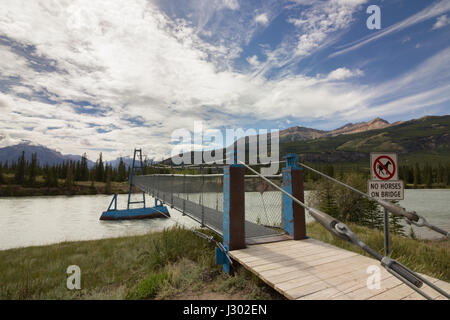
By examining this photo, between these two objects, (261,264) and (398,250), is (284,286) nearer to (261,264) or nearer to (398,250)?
(261,264)

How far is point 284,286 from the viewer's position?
265cm

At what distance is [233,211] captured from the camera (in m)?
4.05

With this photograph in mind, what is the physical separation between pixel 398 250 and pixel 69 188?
192 feet

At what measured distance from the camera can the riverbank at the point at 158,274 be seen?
3.55 metres

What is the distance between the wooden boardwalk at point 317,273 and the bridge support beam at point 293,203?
35cm

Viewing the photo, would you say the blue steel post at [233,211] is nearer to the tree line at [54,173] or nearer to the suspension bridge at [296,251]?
the suspension bridge at [296,251]

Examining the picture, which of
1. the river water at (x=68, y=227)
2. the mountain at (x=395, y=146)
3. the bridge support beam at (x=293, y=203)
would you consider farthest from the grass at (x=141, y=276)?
the mountain at (x=395, y=146)

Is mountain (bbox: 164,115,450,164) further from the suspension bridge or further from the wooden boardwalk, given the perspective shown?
the wooden boardwalk

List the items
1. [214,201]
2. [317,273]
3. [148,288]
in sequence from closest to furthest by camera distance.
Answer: [317,273], [148,288], [214,201]

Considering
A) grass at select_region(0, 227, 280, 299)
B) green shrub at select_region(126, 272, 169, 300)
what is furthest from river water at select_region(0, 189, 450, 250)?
green shrub at select_region(126, 272, 169, 300)

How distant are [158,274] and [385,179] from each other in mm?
4626

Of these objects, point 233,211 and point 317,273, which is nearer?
point 317,273

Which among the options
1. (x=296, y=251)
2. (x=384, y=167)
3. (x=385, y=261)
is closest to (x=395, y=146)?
(x=384, y=167)

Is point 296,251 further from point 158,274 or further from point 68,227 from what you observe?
point 68,227
